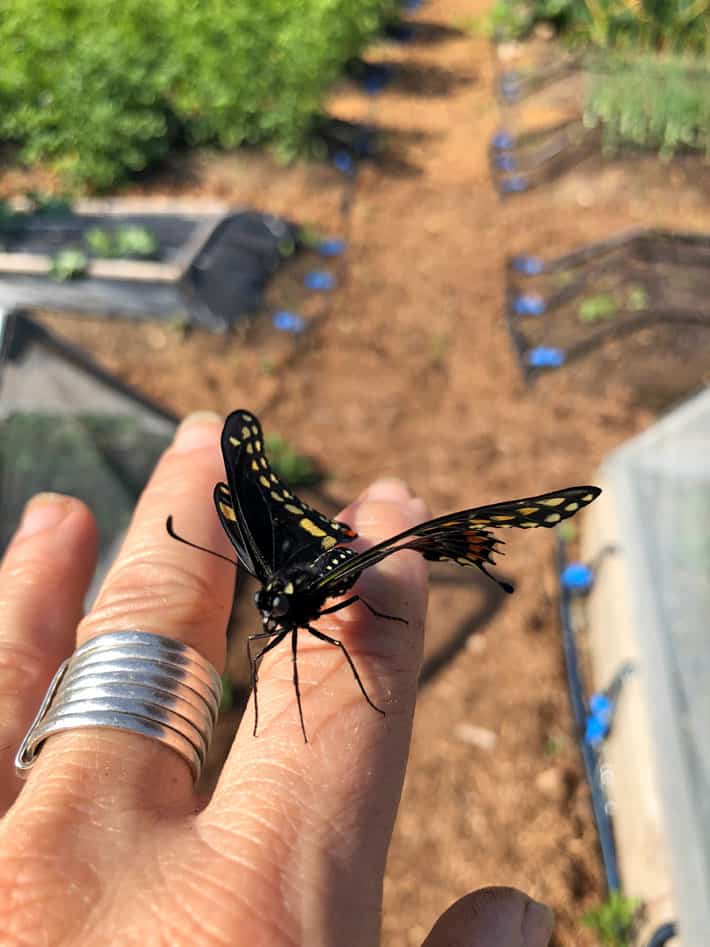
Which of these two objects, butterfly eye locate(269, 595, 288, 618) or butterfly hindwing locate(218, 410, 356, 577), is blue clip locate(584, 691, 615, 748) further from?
butterfly eye locate(269, 595, 288, 618)

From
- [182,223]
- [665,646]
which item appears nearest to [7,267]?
[182,223]

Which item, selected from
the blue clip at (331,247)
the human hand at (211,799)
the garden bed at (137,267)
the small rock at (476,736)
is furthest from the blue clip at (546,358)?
the human hand at (211,799)

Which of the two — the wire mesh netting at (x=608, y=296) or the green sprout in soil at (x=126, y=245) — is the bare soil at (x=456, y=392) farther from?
the green sprout in soil at (x=126, y=245)

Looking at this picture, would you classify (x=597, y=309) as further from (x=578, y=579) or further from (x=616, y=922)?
(x=616, y=922)

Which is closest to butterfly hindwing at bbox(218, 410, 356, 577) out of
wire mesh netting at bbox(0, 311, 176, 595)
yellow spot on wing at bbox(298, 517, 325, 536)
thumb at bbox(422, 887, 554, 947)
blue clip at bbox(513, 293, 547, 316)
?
yellow spot on wing at bbox(298, 517, 325, 536)

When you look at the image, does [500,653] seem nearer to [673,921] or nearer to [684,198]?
[673,921]
